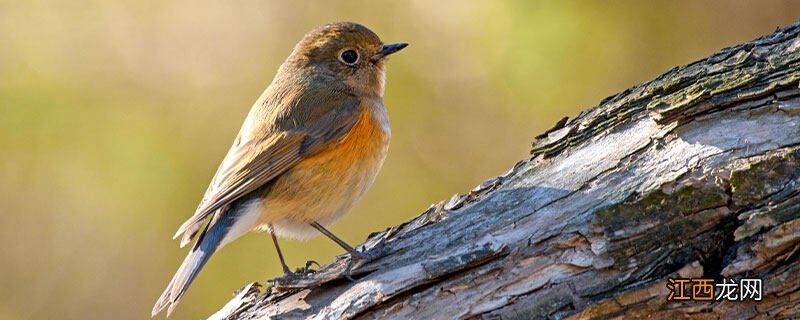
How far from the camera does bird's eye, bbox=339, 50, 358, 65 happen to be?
4590 millimetres

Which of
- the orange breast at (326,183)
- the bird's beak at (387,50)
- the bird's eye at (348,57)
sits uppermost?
the bird's beak at (387,50)

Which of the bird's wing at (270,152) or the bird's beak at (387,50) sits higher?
the bird's beak at (387,50)

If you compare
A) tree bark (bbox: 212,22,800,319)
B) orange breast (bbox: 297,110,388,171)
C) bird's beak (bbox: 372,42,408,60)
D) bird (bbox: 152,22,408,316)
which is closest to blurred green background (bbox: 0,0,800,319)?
bird's beak (bbox: 372,42,408,60)

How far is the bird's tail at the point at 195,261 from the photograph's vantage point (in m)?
3.46

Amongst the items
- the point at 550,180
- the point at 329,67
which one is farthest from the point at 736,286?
the point at 329,67

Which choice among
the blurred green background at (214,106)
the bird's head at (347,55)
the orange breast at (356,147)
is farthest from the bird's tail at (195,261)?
the blurred green background at (214,106)

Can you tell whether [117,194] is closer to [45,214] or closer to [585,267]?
[45,214]

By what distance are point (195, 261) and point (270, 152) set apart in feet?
2.05

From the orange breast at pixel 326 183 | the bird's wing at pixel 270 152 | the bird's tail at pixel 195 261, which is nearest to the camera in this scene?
the bird's tail at pixel 195 261

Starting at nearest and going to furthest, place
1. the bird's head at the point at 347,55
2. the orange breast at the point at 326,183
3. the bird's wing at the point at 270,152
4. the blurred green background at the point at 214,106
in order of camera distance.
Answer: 1. the bird's wing at the point at 270,152
2. the orange breast at the point at 326,183
3. the bird's head at the point at 347,55
4. the blurred green background at the point at 214,106

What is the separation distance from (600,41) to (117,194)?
331cm

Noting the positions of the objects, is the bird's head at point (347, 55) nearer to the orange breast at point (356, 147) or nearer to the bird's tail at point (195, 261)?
the orange breast at point (356, 147)

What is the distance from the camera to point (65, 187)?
18.7ft

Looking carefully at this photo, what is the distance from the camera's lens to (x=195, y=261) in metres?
3.60
